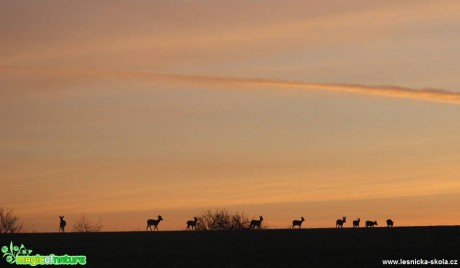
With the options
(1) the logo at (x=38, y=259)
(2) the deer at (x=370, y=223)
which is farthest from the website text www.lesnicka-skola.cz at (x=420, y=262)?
(2) the deer at (x=370, y=223)

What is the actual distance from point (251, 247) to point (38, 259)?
16.1 metres

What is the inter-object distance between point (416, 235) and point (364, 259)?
72.3ft

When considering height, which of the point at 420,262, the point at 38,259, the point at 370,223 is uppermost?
the point at 370,223

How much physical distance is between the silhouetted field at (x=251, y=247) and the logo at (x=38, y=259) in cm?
89

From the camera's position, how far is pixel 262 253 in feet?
232

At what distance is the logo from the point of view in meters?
65.4

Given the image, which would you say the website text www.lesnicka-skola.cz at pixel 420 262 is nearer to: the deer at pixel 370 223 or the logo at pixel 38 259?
the logo at pixel 38 259

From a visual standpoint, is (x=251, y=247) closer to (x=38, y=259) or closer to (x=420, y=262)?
(x=420, y=262)

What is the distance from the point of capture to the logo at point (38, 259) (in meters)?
65.4

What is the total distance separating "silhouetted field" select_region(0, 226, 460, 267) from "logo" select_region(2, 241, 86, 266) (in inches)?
34.9

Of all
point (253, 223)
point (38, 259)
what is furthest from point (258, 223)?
point (38, 259)

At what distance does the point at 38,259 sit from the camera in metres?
66.2

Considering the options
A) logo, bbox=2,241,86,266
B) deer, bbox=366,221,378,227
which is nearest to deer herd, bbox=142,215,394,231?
deer, bbox=366,221,378,227

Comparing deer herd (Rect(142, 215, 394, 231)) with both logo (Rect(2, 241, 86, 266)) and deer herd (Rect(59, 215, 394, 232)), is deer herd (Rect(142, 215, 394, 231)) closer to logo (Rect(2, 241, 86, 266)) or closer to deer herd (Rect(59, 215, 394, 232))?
deer herd (Rect(59, 215, 394, 232))
